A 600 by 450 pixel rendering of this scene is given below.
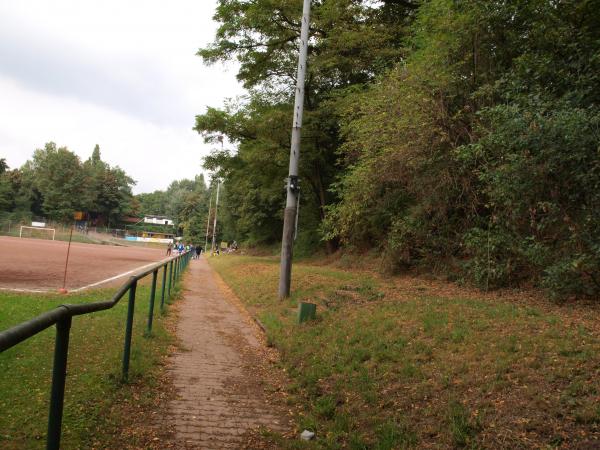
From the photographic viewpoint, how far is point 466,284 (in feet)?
34.6

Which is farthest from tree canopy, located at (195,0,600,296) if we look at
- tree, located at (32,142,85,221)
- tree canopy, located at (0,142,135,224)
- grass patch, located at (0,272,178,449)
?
tree, located at (32,142,85,221)

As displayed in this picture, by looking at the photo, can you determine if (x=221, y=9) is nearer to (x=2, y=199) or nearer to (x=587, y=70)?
(x=587, y=70)

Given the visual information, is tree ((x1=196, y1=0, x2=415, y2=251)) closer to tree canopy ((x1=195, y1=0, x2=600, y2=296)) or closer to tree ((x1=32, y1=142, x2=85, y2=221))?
tree canopy ((x1=195, y1=0, x2=600, y2=296))

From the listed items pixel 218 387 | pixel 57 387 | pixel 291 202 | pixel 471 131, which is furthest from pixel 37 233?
pixel 57 387

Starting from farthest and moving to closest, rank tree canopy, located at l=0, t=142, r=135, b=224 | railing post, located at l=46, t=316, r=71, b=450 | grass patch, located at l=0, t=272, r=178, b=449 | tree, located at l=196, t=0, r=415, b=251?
1. tree canopy, located at l=0, t=142, r=135, b=224
2. tree, located at l=196, t=0, r=415, b=251
3. grass patch, located at l=0, t=272, r=178, b=449
4. railing post, located at l=46, t=316, r=71, b=450

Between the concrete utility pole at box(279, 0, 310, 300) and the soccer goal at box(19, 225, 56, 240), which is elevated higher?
the concrete utility pole at box(279, 0, 310, 300)

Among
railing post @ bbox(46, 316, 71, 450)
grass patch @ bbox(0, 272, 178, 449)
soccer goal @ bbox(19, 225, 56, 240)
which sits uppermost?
railing post @ bbox(46, 316, 71, 450)

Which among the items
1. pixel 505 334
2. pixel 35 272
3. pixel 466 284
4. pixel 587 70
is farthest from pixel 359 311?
pixel 35 272

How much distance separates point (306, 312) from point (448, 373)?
3793 mm

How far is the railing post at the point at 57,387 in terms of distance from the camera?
2507 mm

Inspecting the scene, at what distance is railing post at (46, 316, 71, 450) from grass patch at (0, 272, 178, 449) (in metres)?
0.81

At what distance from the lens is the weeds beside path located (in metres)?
3.62

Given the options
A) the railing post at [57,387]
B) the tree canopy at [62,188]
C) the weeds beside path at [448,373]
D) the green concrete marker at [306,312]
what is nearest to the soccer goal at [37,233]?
the tree canopy at [62,188]

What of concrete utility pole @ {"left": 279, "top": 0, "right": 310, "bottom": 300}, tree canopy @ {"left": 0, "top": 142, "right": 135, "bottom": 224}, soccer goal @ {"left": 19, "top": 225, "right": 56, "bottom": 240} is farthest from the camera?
tree canopy @ {"left": 0, "top": 142, "right": 135, "bottom": 224}
